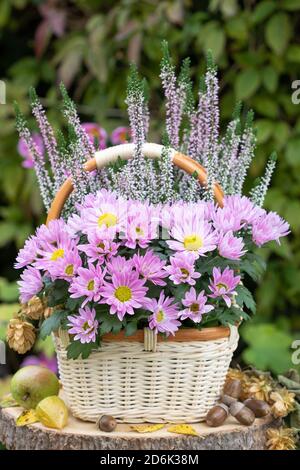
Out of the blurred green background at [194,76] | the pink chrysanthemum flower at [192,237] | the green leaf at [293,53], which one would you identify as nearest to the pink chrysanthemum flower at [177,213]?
the pink chrysanthemum flower at [192,237]

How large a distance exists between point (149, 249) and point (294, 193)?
51.3 inches

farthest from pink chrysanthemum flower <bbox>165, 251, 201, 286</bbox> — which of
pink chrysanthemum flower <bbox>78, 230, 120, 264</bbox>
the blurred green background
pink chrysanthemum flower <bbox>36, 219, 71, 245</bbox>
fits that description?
the blurred green background

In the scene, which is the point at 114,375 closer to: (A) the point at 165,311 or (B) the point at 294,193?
(A) the point at 165,311

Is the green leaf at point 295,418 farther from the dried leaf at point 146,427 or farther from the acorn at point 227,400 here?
the dried leaf at point 146,427

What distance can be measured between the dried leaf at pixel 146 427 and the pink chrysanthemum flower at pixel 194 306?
0.23 metres

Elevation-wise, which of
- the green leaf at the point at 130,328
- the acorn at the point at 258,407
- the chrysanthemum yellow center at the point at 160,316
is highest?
the chrysanthemum yellow center at the point at 160,316

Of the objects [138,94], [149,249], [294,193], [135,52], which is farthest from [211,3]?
[149,249]

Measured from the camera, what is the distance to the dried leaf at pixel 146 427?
155cm

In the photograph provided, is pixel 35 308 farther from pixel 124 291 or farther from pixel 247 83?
pixel 247 83

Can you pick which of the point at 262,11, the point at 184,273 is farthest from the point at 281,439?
the point at 262,11

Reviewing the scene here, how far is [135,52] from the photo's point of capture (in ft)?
8.64

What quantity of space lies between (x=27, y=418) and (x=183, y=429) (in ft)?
1.04

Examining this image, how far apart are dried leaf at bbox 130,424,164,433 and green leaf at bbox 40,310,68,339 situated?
0.78ft

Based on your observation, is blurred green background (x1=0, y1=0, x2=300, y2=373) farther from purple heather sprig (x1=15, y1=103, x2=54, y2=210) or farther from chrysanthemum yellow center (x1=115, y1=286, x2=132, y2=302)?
chrysanthemum yellow center (x1=115, y1=286, x2=132, y2=302)
